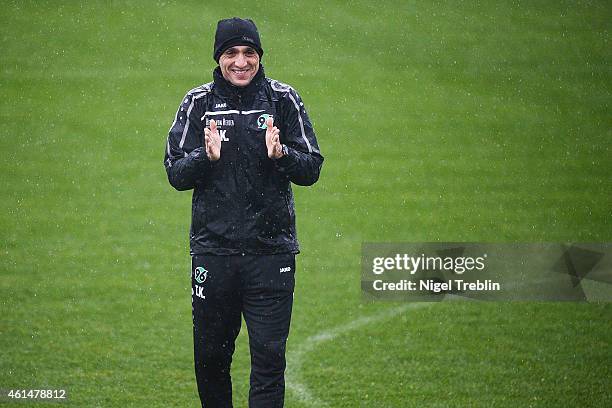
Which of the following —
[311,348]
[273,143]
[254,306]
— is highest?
[273,143]

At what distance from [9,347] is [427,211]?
297 centimetres

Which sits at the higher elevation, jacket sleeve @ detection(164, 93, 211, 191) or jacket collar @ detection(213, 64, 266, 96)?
jacket collar @ detection(213, 64, 266, 96)

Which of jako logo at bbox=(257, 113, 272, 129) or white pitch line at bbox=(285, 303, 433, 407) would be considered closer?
jako logo at bbox=(257, 113, 272, 129)

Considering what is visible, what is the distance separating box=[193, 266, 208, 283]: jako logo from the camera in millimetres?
3881

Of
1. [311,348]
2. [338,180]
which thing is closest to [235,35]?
[311,348]

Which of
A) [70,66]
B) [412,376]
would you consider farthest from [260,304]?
[70,66]

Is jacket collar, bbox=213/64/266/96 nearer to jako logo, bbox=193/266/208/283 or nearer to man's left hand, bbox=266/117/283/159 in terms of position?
man's left hand, bbox=266/117/283/159

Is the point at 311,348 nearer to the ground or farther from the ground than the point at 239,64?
nearer to the ground

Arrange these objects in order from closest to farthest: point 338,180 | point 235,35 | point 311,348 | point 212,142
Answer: point 212,142 → point 235,35 → point 311,348 → point 338,180

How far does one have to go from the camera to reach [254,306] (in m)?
3.88

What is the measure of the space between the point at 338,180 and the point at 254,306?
12.4 feet

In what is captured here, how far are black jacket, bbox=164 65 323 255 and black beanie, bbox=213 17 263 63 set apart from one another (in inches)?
4.2

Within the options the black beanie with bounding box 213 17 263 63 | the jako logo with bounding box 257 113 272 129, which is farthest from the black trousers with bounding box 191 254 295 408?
the black beanie with bounding box 213 17 263 63

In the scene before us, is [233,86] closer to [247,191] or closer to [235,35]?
[235,35]
